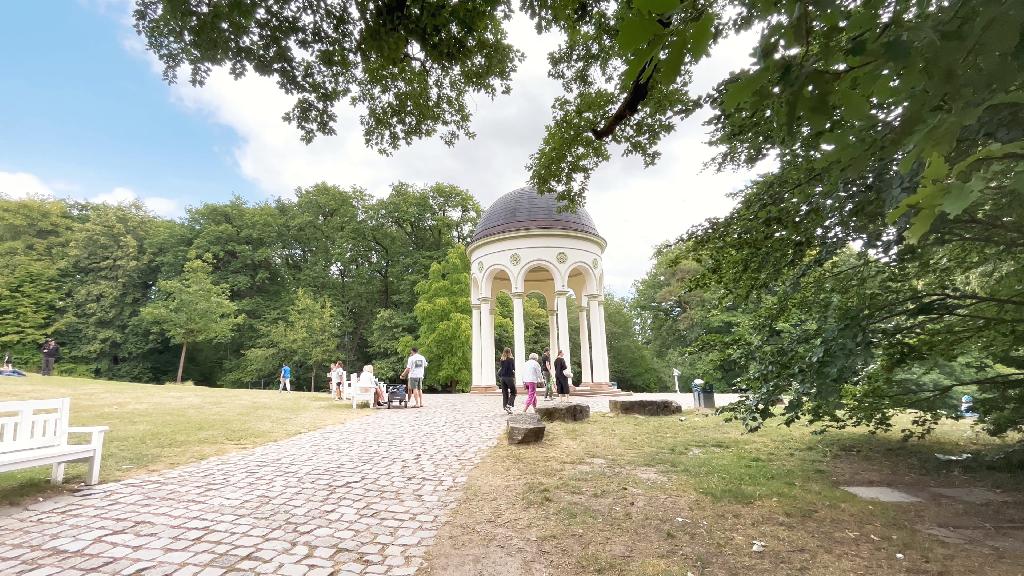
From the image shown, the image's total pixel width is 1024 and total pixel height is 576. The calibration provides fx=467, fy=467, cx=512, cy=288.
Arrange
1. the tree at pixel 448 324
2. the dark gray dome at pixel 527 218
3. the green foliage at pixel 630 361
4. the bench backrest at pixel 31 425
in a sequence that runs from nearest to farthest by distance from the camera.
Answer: the bench backrest at pixel 31 425, the dark gray dome at pixel 527 218, the tree at pixel 448 324, the green foliage at pixel 630 361

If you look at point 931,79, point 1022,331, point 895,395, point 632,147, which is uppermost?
point 632,147

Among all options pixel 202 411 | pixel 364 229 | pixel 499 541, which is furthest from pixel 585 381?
pixel 364 229

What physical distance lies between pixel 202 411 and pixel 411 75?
1043 centimetres

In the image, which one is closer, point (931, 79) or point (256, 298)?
point (931, 79)

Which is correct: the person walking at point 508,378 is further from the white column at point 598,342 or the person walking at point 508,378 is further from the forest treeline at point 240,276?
the forest treeline at point 240,276

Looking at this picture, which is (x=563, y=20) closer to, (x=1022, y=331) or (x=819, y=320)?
(x=819, y=320)

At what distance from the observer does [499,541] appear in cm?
364

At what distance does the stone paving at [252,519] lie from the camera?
325 centimetres

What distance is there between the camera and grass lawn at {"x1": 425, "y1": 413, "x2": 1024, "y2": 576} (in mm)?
3174

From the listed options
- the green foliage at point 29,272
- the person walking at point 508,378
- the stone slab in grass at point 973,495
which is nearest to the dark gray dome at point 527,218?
the person walking at point 508,378

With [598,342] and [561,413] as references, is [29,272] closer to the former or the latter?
[598,342]

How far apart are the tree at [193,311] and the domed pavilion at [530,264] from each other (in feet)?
54.2

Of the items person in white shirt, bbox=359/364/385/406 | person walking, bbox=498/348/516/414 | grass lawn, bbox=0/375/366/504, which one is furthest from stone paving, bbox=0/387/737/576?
person in white shirt, bbox=359/364/385/406

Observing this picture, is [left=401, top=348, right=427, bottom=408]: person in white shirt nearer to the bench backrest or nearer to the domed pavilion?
the domed pavilion
